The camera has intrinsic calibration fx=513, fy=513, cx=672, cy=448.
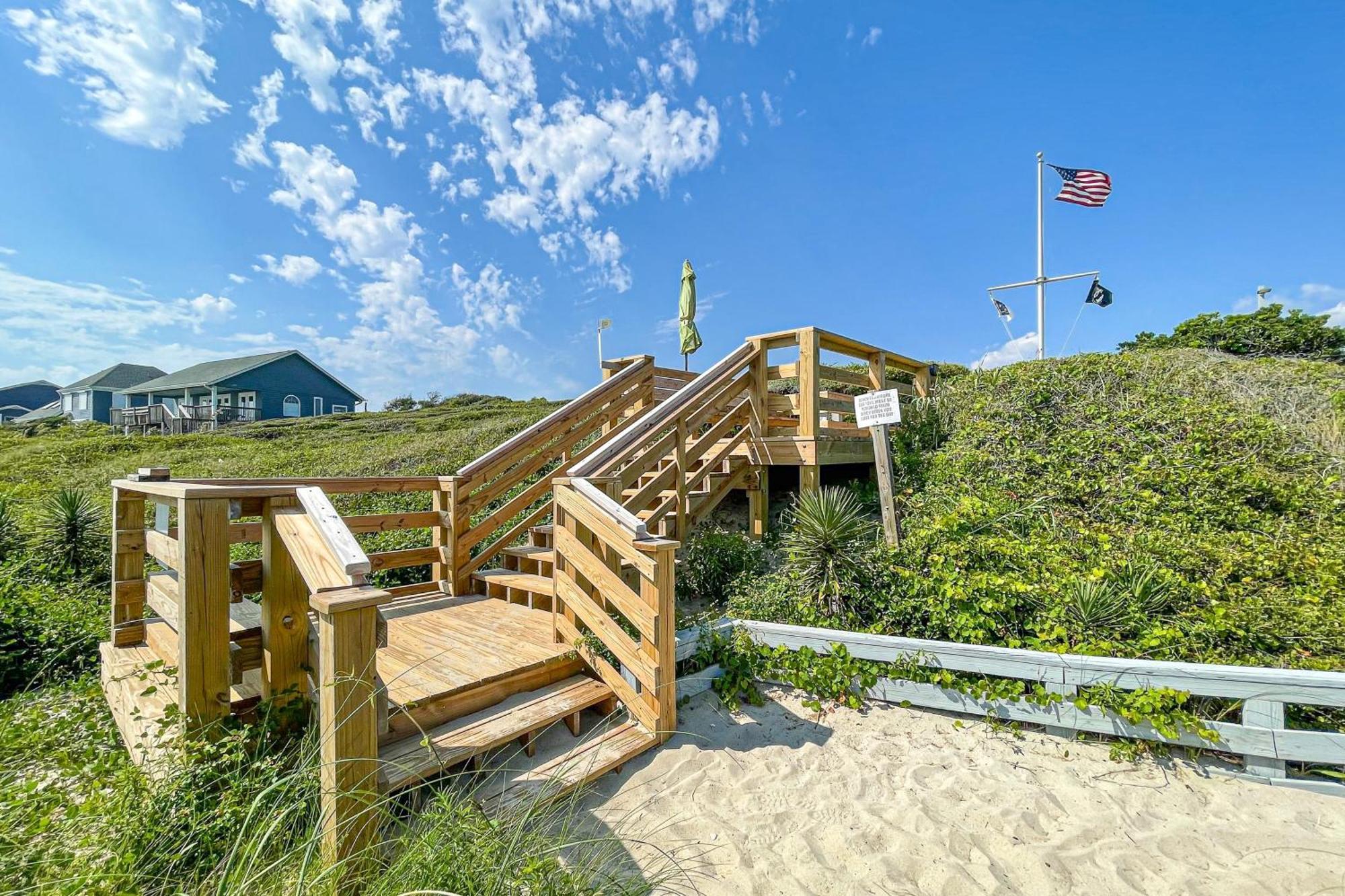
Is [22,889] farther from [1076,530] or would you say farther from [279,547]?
[1076,530]

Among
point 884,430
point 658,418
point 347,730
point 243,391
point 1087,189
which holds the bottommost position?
point 347,730

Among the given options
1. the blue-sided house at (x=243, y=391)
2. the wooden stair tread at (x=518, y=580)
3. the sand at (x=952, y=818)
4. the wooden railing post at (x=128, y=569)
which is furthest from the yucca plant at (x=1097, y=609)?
the blue-sided house at (x=243, y=391)

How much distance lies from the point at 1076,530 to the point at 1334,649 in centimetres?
164

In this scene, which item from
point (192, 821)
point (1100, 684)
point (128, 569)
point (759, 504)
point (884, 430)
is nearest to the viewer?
point (192, 821)

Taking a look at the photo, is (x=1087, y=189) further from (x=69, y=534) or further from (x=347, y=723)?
(x=69, y=534)

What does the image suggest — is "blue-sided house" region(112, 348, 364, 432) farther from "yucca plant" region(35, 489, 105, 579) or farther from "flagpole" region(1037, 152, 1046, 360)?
"flagpole" region(1037, 152, 1046, 360)

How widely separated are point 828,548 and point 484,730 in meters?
2.86

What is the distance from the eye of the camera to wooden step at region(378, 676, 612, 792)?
7.75ft

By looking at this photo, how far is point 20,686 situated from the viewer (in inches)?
152

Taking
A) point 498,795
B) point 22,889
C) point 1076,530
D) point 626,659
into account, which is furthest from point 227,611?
point 1076,530

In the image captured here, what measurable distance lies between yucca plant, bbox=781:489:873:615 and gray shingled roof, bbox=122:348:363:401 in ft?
102

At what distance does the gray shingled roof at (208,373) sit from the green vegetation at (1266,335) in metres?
35.9

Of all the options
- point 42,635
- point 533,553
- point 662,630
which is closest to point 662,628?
point 662,630

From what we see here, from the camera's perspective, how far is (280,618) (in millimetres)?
2469
